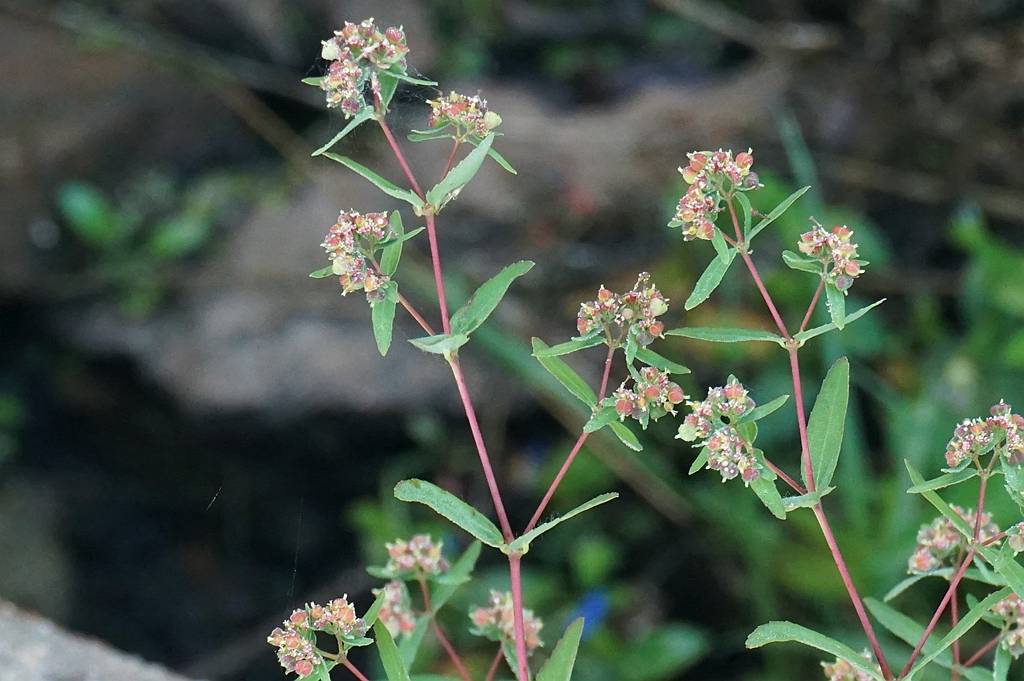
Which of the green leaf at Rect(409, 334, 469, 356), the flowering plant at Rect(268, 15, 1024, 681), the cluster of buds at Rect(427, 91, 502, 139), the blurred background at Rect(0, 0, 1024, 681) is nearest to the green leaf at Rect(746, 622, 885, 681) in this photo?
the flowering plant at Rect(268, 15, 1024, 681)

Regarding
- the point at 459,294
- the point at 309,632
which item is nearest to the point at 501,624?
the point at 309,632

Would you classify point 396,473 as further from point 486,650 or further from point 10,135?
point 10,135

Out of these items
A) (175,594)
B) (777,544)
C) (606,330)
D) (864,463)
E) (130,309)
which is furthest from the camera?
(130,309)

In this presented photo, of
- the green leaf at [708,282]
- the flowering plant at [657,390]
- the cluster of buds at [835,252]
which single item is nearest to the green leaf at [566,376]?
the flowering plant at [657,390]

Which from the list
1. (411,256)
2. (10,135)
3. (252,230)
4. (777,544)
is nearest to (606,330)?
(777,544)

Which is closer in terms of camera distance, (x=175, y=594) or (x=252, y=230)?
(x=175, y=594)

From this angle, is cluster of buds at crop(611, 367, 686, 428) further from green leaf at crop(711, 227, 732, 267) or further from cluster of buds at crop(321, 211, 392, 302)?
cluster of buds at crop(321, 211, 392, 302)
